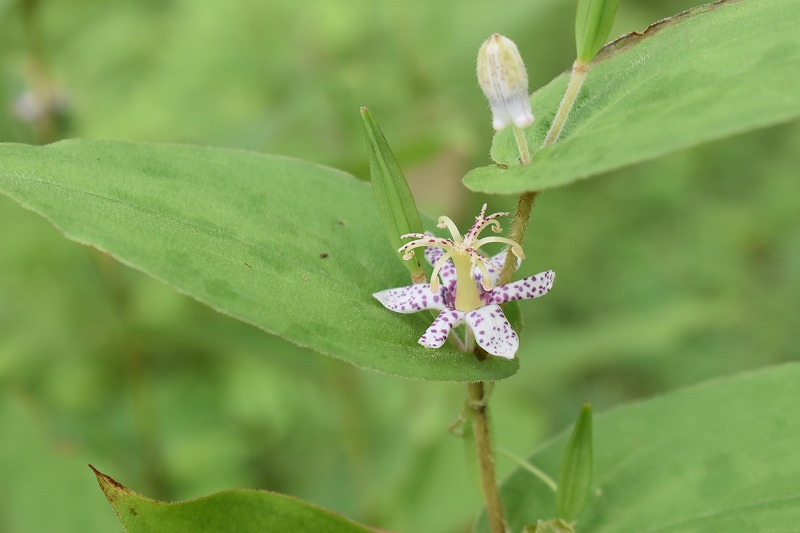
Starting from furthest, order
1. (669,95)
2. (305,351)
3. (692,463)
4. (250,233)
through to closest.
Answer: (305,351) < (692,463) < (250,233) < (669,95)

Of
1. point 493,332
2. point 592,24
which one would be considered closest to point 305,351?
point 493,332

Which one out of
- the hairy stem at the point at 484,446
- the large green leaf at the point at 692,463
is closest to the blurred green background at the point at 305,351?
the large green leaf at the point at 692,463

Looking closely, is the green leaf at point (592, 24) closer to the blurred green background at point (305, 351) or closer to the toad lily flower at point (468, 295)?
the toad lily flower at point (468, 295)

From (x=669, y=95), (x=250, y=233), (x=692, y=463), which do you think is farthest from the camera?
(x=692, y=463)

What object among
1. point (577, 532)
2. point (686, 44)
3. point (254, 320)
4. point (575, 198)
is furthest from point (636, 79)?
point (575, 198)

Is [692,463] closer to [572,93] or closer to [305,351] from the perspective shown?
[572,93]

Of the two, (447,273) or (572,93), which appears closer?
(572,93)

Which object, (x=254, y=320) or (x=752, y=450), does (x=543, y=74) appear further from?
(x=254, y=320)
